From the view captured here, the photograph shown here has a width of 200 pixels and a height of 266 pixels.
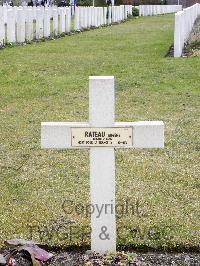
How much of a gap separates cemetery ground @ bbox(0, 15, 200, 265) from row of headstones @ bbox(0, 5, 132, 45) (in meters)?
5.32

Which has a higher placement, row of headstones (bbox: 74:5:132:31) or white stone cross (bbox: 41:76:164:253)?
row of headstones (bbox: 74:5:132:31)

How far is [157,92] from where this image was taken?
30.7ft

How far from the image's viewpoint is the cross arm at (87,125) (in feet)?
12.3

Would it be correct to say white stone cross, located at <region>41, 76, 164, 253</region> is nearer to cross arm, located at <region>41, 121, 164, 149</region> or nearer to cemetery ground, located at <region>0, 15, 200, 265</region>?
cross arm, located at <region>41, 121, 164, 149</region>

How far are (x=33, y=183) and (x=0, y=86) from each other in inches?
188

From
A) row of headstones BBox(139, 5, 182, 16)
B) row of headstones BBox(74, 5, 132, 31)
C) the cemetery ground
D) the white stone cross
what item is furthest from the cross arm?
row of headstones BBox(139, 5, 182, 16)

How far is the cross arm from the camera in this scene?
148 inches

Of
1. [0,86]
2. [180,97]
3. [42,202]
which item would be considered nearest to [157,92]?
[180,97]

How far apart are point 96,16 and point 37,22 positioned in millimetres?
7878

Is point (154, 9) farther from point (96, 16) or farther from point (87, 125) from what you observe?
point (87, 125)

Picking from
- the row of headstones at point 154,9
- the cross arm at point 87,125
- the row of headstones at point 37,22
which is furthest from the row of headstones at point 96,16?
the cross arm at point 87,125

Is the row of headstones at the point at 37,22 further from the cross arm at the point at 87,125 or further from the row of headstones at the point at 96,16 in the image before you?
the cross arm at the point at 87,125

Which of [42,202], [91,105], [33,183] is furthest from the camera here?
[33,183]

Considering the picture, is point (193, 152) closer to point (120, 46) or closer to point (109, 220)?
point (109, 220)
